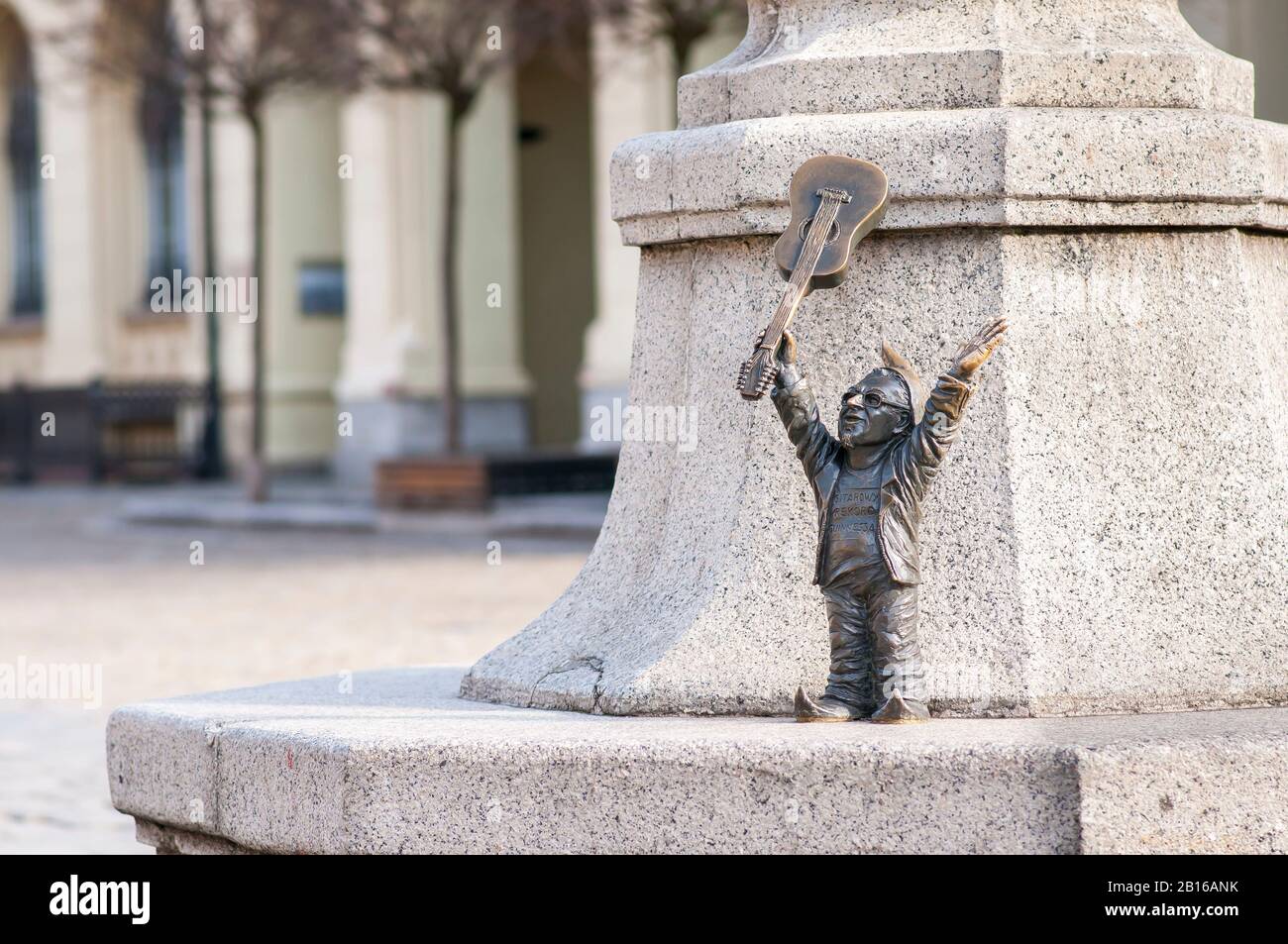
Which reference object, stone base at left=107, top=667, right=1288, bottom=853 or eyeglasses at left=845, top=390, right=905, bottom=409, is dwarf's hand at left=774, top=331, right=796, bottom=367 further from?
stone base at left=107, top=667, right=1288, bottom=853

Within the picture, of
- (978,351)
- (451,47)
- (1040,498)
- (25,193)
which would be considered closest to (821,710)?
(1040,498)

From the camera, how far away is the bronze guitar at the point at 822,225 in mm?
3521

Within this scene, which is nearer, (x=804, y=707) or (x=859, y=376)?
(x=804, y=707)

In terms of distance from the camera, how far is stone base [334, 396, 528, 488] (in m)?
22.9

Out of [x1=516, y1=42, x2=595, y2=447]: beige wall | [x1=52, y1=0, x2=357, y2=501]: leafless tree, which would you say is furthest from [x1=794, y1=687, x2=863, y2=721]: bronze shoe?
[x1=516, y1=42, x2=595, y2=447]: beige wall

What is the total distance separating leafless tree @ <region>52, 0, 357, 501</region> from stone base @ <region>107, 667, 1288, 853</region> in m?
14.8

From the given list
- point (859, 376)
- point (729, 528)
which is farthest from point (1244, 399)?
point (729, 528)

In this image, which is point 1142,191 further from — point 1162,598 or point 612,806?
point 612,806

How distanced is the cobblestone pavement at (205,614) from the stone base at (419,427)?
445 cm

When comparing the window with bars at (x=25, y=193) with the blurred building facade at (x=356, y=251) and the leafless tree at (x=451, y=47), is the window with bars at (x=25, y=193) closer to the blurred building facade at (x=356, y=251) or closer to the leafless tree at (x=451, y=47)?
the blurred building facade at (x=356, y=251)

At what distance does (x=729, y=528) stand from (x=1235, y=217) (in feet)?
3.51

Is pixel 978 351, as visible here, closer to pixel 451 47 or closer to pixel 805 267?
pixel 805 267

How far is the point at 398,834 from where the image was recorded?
10.8ft

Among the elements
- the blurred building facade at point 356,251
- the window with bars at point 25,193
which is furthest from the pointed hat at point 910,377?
the window with bars at point 25,193
